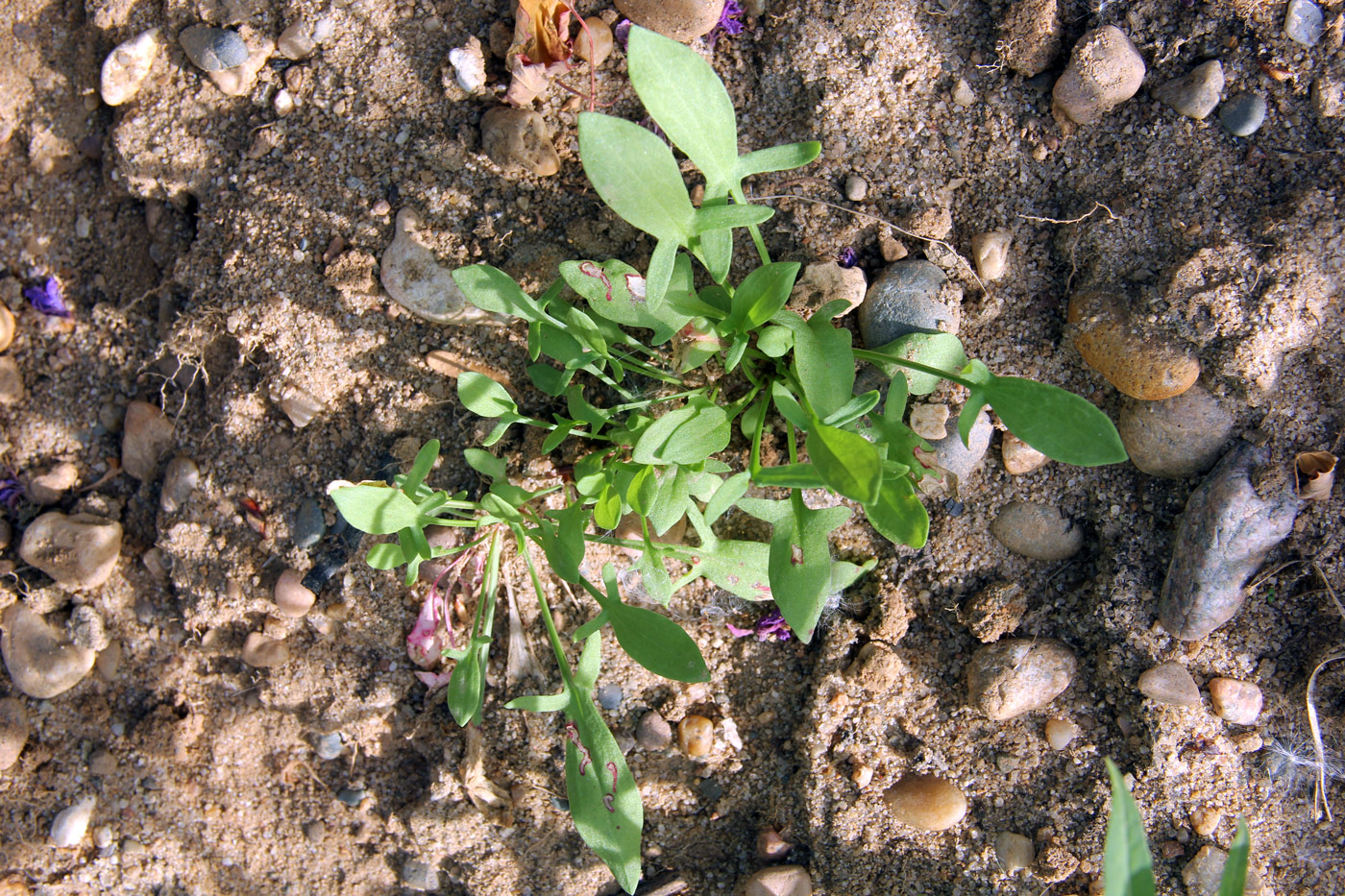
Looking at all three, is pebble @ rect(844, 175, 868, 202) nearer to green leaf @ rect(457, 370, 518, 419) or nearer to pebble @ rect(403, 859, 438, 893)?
green leaf @ rect(457, 370, 518, 419)

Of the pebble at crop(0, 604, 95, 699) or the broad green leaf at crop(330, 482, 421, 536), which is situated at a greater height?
the broad green leaf at crop(330, 482, 421, 536)

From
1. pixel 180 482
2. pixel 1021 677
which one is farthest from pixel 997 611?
pixel 180 482

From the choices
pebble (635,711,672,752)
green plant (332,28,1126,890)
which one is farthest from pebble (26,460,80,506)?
pebble (635,711,672,752)

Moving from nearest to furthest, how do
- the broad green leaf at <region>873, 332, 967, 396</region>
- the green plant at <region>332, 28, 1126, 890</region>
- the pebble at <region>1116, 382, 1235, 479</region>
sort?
the green plant at <region>332, 28, 1126, 890</region>
the broad green leaf at <region>873, 332, 967, 396</region>
the pebble at <region>1116, 382, 1235, 479</region>

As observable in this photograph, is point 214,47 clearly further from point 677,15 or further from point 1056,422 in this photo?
point 1056,422

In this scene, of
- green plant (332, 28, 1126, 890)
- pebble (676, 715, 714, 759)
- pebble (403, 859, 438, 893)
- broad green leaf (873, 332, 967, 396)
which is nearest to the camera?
green plant (332, 28, 1126, 890)

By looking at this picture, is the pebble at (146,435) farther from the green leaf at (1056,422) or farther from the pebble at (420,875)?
the green leaf at (1056,422)
